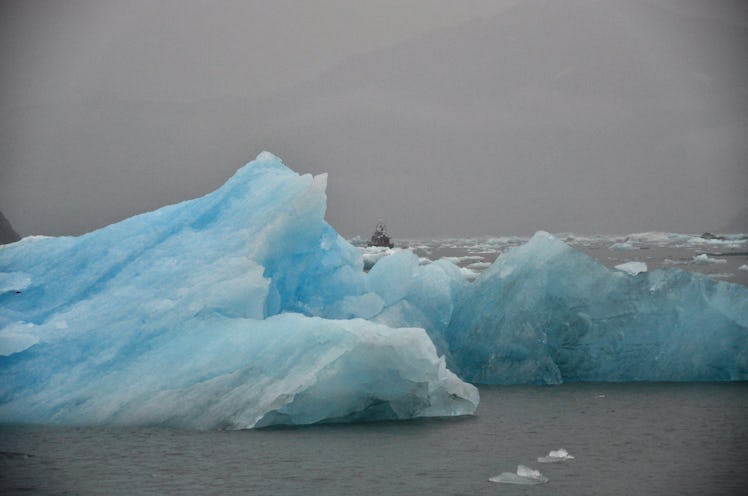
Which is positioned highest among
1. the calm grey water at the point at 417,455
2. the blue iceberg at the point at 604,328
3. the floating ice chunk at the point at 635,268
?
the floating ice chunk at the point at 635,268

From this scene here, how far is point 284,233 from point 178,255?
4.71ft

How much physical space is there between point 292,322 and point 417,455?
8.97 ft

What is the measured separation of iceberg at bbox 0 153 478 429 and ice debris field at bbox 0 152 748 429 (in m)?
0.02

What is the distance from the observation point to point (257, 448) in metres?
9.02

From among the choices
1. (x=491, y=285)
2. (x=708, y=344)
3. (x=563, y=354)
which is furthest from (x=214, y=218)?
(x=708, y=344)

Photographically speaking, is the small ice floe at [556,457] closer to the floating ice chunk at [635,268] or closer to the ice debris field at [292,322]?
the ice debris field at [292,322]

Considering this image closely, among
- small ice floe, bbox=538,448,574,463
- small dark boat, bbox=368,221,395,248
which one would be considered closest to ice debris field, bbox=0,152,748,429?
small ice floe, bbox=538,448,574,463

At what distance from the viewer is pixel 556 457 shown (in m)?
8.48

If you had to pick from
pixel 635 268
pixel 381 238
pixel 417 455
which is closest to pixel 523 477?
pixel 417 455

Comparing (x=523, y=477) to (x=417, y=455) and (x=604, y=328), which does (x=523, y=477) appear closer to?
(x=417, y=455)

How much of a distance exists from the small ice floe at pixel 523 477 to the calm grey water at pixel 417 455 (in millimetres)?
107

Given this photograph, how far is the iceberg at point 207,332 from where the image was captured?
402 inches

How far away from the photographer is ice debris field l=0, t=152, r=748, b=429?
1028 centimetres

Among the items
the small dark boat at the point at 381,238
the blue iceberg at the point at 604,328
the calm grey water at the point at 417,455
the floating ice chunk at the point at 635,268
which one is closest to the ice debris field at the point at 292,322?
the blue iceberg at the point at 604,328
